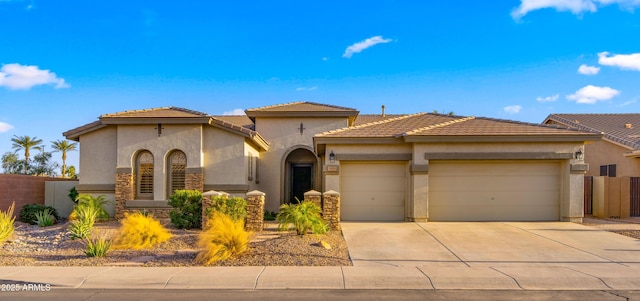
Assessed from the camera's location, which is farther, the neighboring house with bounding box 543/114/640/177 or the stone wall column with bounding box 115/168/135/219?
the neighboring house with bounding box 543/114/640/177

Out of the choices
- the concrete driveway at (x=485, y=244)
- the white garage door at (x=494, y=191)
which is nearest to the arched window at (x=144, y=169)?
the concrete driveway at (x=485, y=244)

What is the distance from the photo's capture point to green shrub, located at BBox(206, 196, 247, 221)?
14469mm

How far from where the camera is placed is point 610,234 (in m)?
14.2

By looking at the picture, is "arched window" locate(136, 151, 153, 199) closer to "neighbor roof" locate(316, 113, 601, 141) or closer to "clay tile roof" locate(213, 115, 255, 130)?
"neighbor roof" locate(316, 113, 601, 141)

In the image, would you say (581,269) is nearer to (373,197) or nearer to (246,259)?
(246,259)

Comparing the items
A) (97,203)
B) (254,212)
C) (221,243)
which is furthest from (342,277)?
(97,203)

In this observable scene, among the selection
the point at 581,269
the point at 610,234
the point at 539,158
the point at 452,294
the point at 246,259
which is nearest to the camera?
the point at 452,294

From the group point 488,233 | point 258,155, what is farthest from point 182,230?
point 488,233

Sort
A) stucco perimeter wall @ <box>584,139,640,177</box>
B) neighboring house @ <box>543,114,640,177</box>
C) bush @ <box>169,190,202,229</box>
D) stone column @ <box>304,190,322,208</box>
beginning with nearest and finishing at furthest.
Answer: stone column @ <box>304,190,322,208</box>, bush @ <box>169,190,202,229</box>, stucco perimeter wall @ <box>584,139,640,177</box>, neighboring house @ <box>543,114,640,177</box>

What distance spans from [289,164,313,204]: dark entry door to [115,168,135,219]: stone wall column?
7.97 metres

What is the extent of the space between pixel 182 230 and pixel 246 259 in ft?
16.8

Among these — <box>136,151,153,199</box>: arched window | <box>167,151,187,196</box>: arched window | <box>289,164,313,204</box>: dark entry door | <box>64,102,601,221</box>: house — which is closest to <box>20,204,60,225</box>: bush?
<box>64,102,601,221</box>: house

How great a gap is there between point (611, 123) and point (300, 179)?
→ 19.4m

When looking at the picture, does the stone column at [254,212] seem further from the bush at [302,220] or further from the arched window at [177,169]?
the arched window at [177,169]
